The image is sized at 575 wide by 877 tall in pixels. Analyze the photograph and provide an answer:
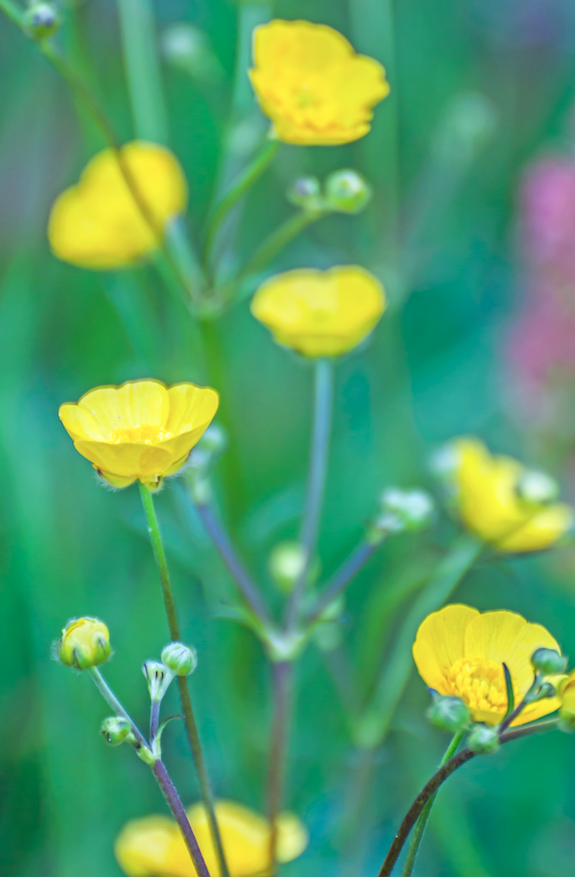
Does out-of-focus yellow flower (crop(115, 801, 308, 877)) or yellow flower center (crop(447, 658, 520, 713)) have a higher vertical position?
yellow flower center (crop(447, 658, 520, 713))

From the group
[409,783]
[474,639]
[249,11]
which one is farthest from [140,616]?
[249,11]

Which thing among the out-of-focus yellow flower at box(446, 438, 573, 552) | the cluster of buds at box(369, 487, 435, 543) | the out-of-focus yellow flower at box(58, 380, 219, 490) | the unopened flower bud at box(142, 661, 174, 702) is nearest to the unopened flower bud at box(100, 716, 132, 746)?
the unopened flower bud at box(142, 661, 174, 702)

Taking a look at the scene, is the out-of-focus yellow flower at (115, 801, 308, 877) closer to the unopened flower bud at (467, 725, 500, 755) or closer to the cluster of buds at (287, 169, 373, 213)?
the unopened flower bud at (467, 725, 500, 755)

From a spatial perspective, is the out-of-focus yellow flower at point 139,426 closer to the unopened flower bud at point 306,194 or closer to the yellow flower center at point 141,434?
the yellow flower center at point 141,434

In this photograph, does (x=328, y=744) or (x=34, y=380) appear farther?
(x=34, y=380)

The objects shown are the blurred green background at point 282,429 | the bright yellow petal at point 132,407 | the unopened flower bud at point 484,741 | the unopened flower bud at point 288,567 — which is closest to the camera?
the unopened flower bud at point 484,741

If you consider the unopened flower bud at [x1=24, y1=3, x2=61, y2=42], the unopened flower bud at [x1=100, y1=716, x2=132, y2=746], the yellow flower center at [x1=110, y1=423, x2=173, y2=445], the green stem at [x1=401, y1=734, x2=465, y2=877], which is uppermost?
the unopened flower bud at [x1=24, y1=3, x2=61, y2=42]

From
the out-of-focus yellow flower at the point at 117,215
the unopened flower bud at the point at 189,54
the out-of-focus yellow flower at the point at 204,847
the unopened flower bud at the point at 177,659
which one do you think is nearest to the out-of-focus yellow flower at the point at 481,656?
the unopened flower bud at the point at 177,659

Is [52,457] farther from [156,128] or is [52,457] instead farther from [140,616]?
[156,128]
